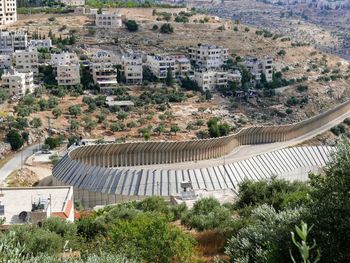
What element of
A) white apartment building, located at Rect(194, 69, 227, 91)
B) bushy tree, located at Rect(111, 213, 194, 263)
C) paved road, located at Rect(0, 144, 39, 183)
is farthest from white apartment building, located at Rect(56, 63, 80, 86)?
bushy tree, located at Rect(111, 213, 194, 263)

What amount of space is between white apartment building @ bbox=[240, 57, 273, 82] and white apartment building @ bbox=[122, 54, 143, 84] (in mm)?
13944

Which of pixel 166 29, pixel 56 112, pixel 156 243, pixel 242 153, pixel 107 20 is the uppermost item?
pixel 107 20

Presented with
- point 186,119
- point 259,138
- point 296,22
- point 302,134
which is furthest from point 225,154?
point 296,22

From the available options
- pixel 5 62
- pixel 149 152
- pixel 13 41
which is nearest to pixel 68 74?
pixel 5 62

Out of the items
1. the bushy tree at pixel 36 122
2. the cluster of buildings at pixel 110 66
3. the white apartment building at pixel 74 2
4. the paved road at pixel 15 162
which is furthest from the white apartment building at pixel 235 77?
the white apartment building at pixel 74 2

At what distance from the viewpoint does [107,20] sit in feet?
282

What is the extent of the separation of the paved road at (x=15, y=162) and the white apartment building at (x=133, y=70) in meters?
20.9

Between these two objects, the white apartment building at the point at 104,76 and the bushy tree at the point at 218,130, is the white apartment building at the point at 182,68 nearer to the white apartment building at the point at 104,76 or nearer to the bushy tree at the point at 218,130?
the white apartment building at the point at 104,76

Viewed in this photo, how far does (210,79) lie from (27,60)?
19403 millimetres

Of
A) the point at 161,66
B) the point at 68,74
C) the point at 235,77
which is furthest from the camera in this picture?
the point at 235,77

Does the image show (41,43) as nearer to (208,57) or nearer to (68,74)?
(68,74)

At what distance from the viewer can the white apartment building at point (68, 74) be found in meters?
62.4

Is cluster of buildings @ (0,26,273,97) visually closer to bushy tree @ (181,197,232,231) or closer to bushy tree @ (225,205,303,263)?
bushy tree @ (181,197,232,231)

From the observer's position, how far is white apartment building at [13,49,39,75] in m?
64.6
